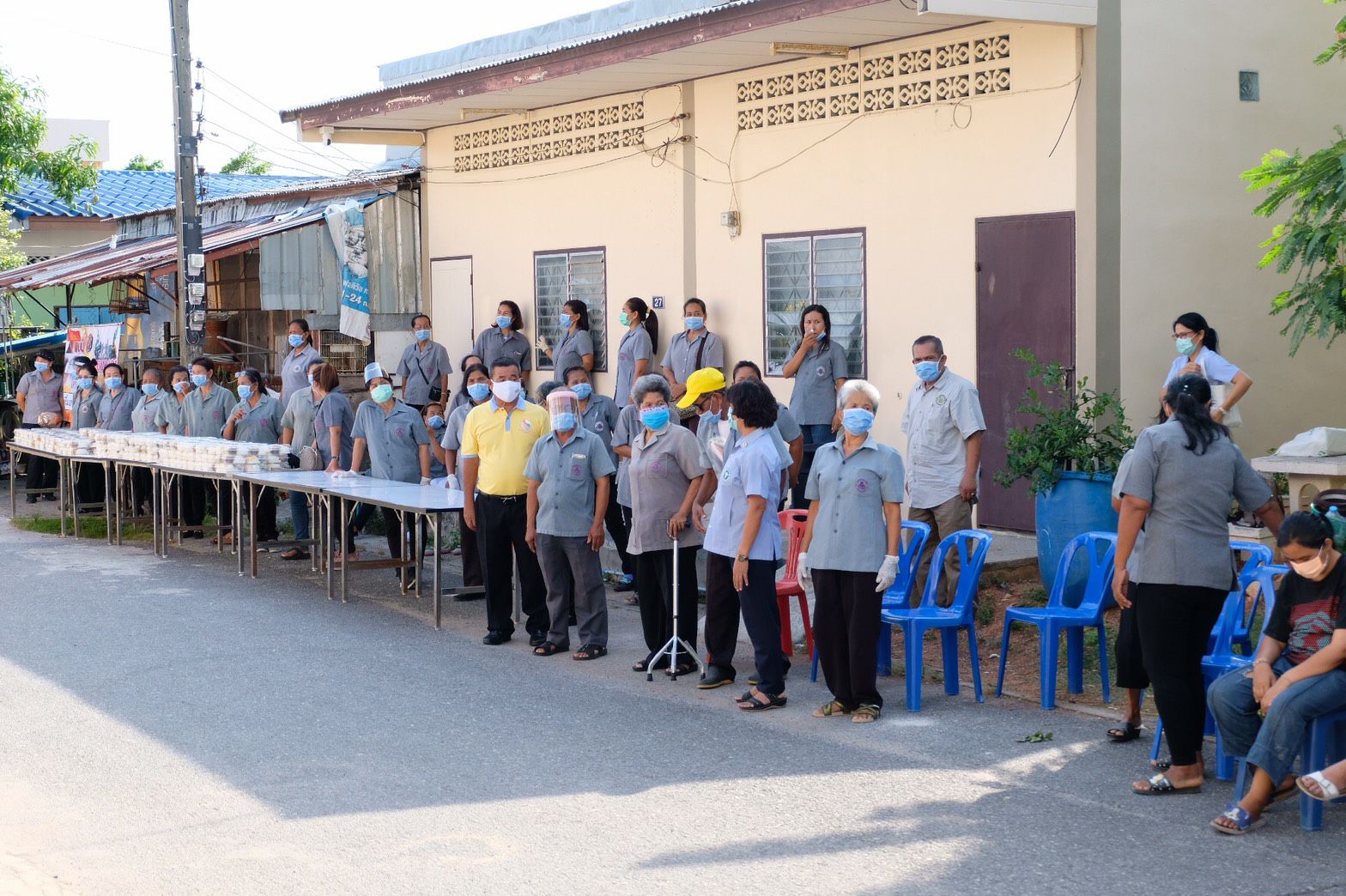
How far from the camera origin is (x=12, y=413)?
2331 centimetres

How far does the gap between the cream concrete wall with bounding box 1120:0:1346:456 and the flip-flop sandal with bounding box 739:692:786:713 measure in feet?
16.3

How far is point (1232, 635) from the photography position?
24.5ft

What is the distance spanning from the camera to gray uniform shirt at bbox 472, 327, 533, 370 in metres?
18.1

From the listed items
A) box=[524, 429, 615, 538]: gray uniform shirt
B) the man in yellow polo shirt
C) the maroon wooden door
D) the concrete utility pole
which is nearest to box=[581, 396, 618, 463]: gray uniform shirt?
the man in yellow polo shirt

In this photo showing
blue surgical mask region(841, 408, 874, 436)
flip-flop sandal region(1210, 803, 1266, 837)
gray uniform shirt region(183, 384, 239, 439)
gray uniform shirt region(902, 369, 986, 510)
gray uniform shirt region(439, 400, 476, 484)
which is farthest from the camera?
gray uniform shirt region(183, 384, 239, 439)

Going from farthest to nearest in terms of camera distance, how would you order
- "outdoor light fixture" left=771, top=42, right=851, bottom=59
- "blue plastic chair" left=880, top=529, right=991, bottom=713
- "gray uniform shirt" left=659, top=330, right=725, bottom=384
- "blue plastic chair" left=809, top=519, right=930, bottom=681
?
"gray uniform shirt" left=659, top=330, right=725, bottom=384 → "outdoor light fixture" left=771, top=42, right=851, bottom=59 → "blue plastic chair" left=809, top=519, right=930, bottom=681 → "blue plastic chair" left=880, top=529, right=991, bottom=713

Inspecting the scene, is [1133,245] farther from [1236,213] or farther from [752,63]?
[752,63]

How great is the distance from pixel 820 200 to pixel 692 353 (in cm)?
200

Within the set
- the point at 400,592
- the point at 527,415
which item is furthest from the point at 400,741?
the point at 400,592

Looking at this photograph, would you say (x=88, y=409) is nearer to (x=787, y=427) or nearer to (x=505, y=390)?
(x=505, y=390)

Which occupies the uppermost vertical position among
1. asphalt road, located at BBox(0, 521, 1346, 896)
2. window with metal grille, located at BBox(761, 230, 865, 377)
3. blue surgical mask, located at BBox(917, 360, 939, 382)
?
window with metal grille, located at BBox(761, 230, 865, 377)

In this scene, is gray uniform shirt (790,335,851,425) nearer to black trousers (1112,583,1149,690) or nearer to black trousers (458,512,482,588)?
black trousers (458,512,482,588)

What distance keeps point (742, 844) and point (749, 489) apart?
9.14 feet

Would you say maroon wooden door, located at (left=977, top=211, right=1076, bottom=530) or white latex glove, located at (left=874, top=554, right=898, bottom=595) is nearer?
white latex glove, located at (left=874, top=554, right=898, bottom=595)
